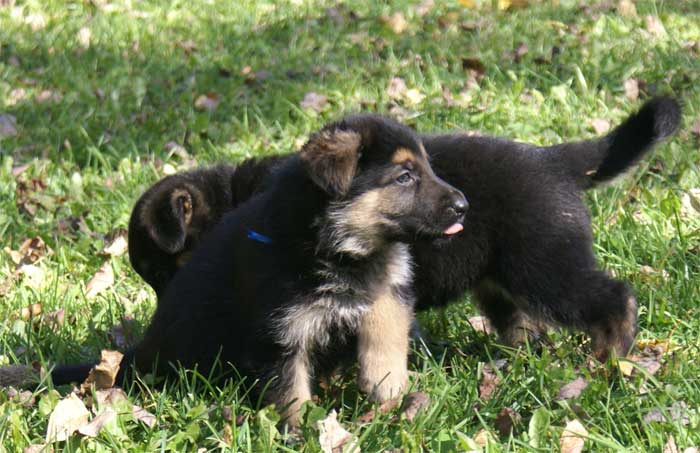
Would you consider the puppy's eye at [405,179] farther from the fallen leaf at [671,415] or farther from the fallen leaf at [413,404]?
the fallen leaf at [671,415]

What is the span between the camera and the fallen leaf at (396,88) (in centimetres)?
698

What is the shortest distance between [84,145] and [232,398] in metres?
3.89

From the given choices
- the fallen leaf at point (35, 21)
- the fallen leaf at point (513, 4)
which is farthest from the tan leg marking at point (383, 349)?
the fallen leaf at point (35, 21)

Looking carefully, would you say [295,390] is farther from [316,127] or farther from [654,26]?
[654,26]

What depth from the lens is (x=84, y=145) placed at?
710cm

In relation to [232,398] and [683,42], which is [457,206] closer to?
[232,398]

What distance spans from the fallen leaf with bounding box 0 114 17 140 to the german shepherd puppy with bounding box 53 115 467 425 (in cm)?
416

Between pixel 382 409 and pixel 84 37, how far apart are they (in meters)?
6.61

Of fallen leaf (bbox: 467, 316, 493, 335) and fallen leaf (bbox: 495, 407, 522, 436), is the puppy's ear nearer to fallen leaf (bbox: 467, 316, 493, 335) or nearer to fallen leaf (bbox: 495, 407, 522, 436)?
fallen leaf (bbox: 467, 316, 493, 335)

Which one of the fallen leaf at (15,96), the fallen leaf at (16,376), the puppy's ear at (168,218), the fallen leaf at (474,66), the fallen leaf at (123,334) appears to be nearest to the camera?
the fallen leaf at (16,376)

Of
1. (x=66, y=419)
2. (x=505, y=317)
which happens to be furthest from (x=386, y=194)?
(x=66, y=419)

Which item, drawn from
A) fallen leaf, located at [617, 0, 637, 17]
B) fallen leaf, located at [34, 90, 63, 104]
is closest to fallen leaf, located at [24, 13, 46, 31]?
fallen leaf, located at [34, 90, 63, 104]

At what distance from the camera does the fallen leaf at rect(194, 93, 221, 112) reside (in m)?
7.46

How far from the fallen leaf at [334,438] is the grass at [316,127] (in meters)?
0.03
